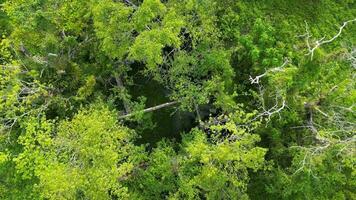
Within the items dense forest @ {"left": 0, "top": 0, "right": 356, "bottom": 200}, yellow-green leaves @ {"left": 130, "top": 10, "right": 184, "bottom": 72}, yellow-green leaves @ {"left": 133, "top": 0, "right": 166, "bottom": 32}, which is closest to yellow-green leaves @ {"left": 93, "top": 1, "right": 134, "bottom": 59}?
dense forest @ {"left": 0, "top": 0, "right": 356, "bottom": 200}

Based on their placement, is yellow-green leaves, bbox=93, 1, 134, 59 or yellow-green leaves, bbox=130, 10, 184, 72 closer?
yellow-green leaves, bbox=130, 10, 184, 72

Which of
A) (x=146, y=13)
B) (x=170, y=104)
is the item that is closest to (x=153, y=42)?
(x=146, y=13)

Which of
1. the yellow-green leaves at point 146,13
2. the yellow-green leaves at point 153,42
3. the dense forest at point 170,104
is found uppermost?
the yellow-green leaves at point 146,13

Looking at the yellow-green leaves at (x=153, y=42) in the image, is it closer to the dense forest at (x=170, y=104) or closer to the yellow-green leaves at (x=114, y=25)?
the dense forest at (x=170, y=104)

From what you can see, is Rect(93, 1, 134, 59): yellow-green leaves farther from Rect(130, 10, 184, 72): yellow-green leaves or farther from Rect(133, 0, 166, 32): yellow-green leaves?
Rect(130, 10, 184, 72): yellow-green leaves

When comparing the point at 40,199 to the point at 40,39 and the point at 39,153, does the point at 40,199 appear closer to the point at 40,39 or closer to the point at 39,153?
the point at 39,153

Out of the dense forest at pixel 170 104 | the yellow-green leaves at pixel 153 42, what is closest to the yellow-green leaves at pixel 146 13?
the dense forest at pixel 170 104

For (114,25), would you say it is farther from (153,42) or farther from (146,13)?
(153,42)

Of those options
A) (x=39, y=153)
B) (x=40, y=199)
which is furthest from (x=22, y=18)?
(x=40, y=199)
